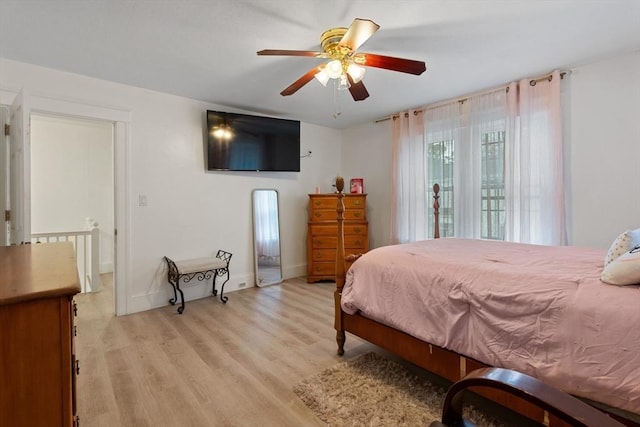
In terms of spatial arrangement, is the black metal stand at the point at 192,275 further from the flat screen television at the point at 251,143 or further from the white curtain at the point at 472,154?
the white curtain at the point at 472,154

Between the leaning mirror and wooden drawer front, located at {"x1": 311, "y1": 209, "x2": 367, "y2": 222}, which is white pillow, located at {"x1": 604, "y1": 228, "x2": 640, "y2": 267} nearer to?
wooden drawer front, located at {"x1": 311, "y1": 209, "x2": 367, "y2": 222}

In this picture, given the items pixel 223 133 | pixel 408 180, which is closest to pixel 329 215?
pixel 408 180

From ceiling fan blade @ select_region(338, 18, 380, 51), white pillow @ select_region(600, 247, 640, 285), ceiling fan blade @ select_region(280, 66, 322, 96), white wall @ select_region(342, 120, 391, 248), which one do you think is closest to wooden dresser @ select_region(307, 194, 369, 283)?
white wall @ select_region(342, 120, 391, 248)

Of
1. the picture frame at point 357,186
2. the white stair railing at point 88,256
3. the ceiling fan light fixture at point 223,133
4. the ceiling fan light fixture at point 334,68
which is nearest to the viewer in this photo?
the ceiling fan light fixture at point 334,68

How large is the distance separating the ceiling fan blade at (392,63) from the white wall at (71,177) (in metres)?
4.36

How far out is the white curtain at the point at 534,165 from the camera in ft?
9.48

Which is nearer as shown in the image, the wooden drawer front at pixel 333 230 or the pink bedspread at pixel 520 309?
the pink bedspread at pixel 520 309

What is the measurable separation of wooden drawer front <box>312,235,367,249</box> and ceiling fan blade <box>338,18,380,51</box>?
2874 millimetres

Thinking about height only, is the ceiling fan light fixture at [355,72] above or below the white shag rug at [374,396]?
above

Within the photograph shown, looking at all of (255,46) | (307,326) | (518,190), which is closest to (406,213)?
(518,190)

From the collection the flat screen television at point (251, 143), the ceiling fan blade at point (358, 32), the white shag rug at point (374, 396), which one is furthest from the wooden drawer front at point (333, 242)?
the ceiling fan blade at point (358, 32)

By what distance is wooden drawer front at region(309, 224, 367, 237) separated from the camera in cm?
442

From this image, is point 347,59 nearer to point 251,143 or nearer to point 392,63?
point 392,63

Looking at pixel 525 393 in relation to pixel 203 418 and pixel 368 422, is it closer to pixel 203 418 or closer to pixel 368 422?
pixel 368 422
